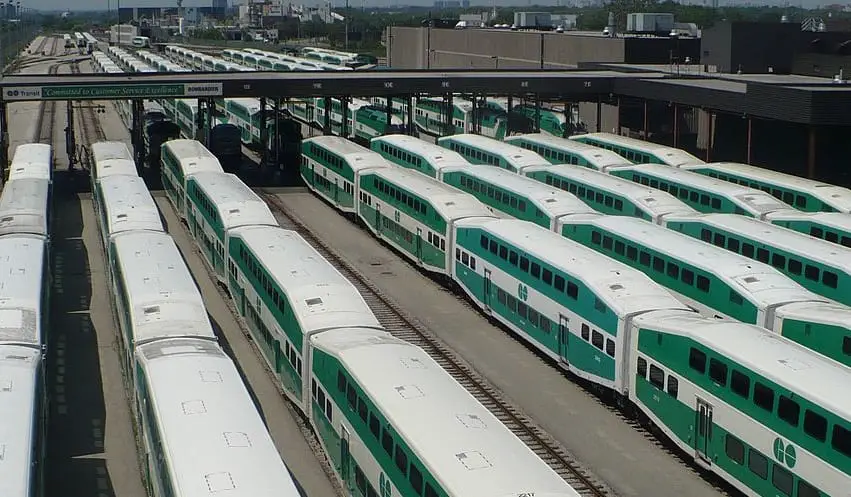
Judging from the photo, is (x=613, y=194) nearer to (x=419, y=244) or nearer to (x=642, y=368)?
(x=419, y=244)

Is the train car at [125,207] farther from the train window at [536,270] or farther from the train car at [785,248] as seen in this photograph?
the train car at [785,248]

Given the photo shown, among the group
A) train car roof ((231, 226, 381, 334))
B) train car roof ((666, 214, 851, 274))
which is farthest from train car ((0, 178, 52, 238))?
train car roof ((666, 214, 851, 274))

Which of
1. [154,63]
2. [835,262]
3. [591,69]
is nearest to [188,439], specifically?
[835,262]

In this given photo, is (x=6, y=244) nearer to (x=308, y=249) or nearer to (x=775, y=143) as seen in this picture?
(x=308, y=249)

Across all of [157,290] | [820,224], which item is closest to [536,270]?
[157,290]

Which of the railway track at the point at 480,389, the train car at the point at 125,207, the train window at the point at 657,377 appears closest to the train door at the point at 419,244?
the railway track at the point at 480,389
